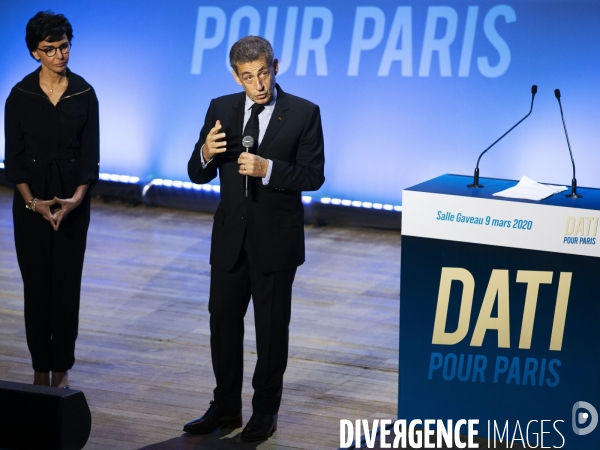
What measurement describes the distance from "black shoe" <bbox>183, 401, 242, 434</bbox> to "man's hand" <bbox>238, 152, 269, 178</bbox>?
105 cm

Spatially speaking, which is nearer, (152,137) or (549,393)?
(549,393)

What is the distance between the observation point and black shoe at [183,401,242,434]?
386 cm

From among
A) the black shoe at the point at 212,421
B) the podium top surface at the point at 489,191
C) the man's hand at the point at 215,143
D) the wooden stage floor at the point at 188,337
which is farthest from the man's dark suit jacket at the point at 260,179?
the wooden stage floor at the point at 188,337

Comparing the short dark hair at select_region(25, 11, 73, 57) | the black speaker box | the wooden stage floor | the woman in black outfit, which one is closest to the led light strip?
the wooden stage floor

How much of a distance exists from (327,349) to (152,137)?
4.37 m

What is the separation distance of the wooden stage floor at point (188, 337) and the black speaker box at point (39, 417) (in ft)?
2.44

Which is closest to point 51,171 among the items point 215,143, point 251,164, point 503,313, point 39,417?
A: point 215,143

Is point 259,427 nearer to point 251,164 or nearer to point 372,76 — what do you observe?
point 251,164

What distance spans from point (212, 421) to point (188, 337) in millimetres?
1493

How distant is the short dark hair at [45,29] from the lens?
3.95m

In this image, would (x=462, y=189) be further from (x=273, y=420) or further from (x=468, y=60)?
(x=468, y=60)

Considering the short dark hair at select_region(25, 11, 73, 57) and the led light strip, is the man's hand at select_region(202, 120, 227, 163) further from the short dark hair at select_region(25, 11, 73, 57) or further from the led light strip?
the led light strip

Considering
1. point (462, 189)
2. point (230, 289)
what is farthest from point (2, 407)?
point (462, 189)

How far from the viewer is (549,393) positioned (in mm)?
3635
